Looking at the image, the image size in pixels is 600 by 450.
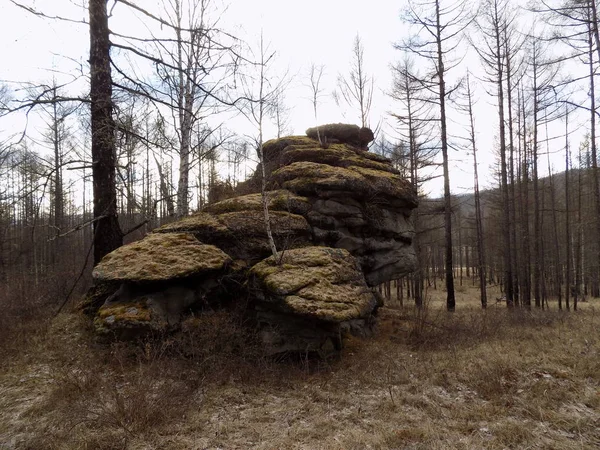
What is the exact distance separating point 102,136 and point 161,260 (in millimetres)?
2769

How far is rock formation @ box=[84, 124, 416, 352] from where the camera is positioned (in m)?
5.75

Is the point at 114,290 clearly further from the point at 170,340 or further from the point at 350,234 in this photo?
the point at 350,234

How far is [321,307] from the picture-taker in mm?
5477

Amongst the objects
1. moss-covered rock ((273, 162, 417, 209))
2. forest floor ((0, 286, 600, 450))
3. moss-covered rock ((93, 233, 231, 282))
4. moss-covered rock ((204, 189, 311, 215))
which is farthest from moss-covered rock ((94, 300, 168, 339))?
moss-covered rock ((273, 162, 417, 209))

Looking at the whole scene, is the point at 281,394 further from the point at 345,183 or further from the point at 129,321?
the point at 345,183

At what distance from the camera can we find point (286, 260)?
6625 millimetres

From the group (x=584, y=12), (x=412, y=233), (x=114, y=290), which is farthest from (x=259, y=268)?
(x=584, y=12)

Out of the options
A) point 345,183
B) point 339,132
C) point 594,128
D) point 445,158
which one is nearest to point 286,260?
point 345,183

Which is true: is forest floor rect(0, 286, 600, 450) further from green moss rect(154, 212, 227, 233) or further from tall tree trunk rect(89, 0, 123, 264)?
green moss rect(154, 212, 227, 233)

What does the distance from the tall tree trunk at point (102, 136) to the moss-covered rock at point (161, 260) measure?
3.06ft

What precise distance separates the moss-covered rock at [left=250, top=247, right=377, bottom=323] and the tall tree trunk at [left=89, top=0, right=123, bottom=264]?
3291 millimetres

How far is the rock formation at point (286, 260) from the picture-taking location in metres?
5.75

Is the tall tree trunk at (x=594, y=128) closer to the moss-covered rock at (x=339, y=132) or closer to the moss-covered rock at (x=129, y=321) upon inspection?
Answer: the moss-covered rock at (x=339, y=132)

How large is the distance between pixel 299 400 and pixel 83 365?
11.2 ft
